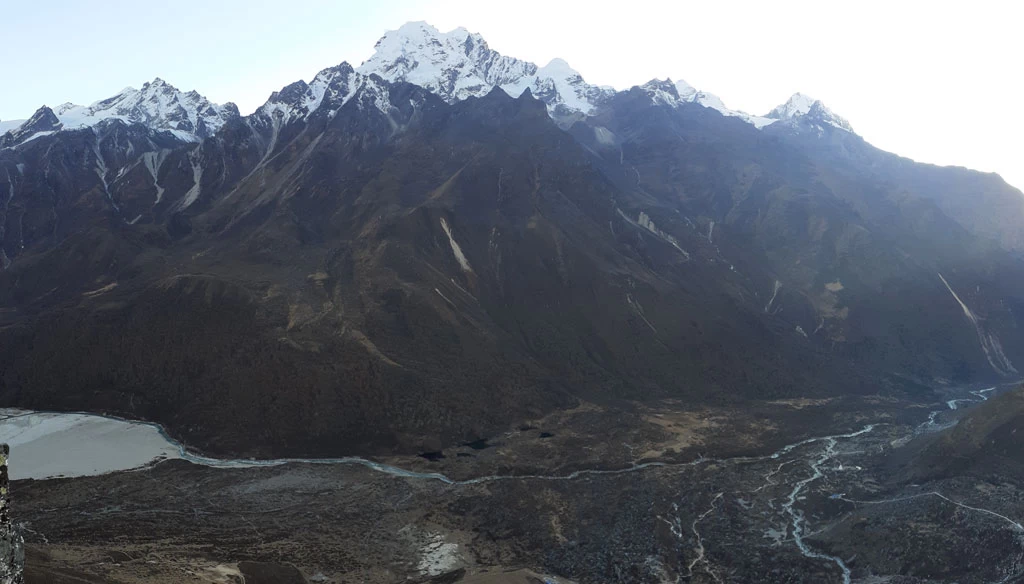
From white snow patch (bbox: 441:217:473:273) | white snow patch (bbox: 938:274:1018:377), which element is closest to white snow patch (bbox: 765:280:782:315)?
white snow patch (bbox: 938:274:1018:377)

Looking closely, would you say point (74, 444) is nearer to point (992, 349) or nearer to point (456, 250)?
point (456, 250)

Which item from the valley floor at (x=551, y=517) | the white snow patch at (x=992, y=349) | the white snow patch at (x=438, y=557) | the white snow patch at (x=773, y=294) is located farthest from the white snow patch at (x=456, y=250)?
the white snow patch at (x=992, y=349)

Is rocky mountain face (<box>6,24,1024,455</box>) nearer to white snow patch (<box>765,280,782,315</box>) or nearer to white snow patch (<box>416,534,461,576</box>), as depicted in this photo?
white snow patch (<box>765,280,782,315</box>)

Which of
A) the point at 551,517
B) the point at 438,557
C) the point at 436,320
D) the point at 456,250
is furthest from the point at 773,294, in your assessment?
the point at 438,557

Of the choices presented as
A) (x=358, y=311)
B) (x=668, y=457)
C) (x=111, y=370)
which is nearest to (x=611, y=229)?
(x=358, y=311)

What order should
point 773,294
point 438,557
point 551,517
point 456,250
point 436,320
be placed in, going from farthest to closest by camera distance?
1. point 773,294
2. point 456,250
3. point 436,320
4. point 551,517
5. point 438,557

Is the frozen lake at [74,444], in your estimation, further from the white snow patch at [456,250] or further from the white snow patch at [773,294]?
the white snow patch at [773,294]

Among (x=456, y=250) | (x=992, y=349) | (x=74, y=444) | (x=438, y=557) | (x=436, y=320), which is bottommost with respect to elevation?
(x=438, y=557)

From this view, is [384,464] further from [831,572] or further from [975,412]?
[975,412]
